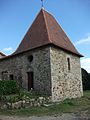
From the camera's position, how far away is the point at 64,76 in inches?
685

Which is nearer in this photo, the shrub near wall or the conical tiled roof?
the shrub near wall

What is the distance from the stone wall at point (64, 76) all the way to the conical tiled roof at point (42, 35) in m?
0.70

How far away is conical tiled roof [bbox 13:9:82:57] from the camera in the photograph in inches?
667

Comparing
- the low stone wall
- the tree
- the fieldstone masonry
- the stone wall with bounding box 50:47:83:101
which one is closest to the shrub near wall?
the low stone wall

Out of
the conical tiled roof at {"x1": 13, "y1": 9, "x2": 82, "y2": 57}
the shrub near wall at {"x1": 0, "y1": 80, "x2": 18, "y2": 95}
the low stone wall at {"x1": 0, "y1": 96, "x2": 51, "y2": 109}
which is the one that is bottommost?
the low stone wall at {"x1": 0, "y1": 96, "x2": 51, "y2": 109}

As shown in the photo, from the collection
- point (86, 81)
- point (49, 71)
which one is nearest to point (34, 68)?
point (49, 71)

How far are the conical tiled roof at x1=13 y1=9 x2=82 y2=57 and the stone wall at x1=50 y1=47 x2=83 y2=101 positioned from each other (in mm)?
699

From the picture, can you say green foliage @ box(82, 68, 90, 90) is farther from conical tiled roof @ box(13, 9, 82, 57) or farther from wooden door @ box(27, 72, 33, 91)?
wooden door @ box(27, 72, 33, 91)

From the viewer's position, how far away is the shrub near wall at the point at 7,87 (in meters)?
14.2

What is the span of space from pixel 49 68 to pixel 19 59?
3853mm

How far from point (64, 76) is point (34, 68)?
2.67 meters

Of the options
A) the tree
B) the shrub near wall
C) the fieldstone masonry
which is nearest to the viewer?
the shrub near wall

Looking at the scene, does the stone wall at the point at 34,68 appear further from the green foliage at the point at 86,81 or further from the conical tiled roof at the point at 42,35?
the green foliage at the point at 86,81

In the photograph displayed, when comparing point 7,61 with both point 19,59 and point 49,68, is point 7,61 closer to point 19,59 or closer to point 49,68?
point 19,59
